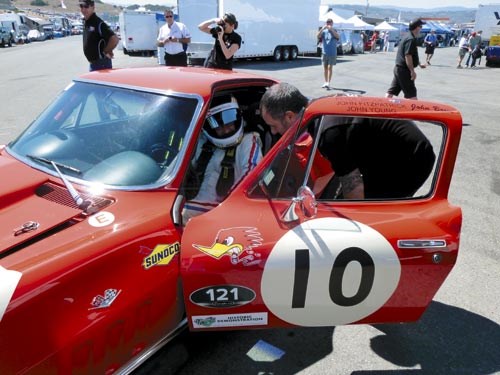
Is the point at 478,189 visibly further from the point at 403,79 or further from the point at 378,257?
the point at 378,257

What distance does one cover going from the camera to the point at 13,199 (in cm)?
202

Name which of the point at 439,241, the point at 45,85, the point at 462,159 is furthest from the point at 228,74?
the point at 45,85

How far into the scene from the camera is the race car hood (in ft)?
5.65

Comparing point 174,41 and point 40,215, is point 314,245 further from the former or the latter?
point 174,41

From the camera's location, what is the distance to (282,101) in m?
2.26

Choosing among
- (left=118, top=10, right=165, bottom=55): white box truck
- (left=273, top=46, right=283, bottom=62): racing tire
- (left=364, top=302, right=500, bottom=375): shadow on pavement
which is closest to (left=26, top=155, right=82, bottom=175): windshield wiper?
(left=364, top=302, right=500, bottom=375): shadow on pavement

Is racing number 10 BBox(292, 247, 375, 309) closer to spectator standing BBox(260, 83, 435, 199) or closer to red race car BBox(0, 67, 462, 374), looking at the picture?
red race car BBox(0, 67, 462, 374)

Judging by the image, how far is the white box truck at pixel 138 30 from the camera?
23109mm

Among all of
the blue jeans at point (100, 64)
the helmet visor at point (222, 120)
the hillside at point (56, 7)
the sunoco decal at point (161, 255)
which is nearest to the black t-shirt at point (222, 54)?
the blue jeans at point (100, 64)

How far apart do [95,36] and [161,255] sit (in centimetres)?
454

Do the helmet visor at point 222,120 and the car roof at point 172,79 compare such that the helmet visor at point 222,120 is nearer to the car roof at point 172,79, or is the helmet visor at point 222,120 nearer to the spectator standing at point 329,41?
the car roof at point 172,79

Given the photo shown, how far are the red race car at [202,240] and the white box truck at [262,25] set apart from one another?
1429 cm

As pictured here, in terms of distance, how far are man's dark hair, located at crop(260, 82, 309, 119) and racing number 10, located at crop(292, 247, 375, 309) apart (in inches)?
31.1

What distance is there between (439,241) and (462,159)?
4552 millimetres
